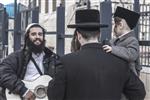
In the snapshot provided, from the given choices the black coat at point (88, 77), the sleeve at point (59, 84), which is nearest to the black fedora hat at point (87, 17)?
the black coat at point (88, 77)

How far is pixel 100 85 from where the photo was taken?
3.12 m

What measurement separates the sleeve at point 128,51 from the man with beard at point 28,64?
1195 millimetres

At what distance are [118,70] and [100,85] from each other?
188mm

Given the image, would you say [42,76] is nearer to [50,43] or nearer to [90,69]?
[90,69]

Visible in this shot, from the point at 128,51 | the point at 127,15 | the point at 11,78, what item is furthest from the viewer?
the point at 11,78

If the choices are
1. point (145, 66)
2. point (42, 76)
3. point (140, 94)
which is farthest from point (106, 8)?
point (140, 94)

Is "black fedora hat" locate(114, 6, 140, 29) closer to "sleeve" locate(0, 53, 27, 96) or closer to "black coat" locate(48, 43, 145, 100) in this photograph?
"black coat" locate(48, 43, 145, 100)

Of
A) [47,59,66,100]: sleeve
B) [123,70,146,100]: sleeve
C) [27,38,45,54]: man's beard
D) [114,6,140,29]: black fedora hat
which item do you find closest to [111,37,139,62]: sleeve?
[114,6,140,29]: black fedora hat

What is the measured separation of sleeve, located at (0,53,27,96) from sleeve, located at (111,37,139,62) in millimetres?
1383

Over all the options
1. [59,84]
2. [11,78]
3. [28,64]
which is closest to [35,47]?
[28,64]

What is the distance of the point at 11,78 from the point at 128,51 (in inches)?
59.6

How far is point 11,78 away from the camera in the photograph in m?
4.92

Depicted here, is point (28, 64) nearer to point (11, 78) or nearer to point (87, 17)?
point (11, 78)

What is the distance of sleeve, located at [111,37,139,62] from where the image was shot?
367cm
